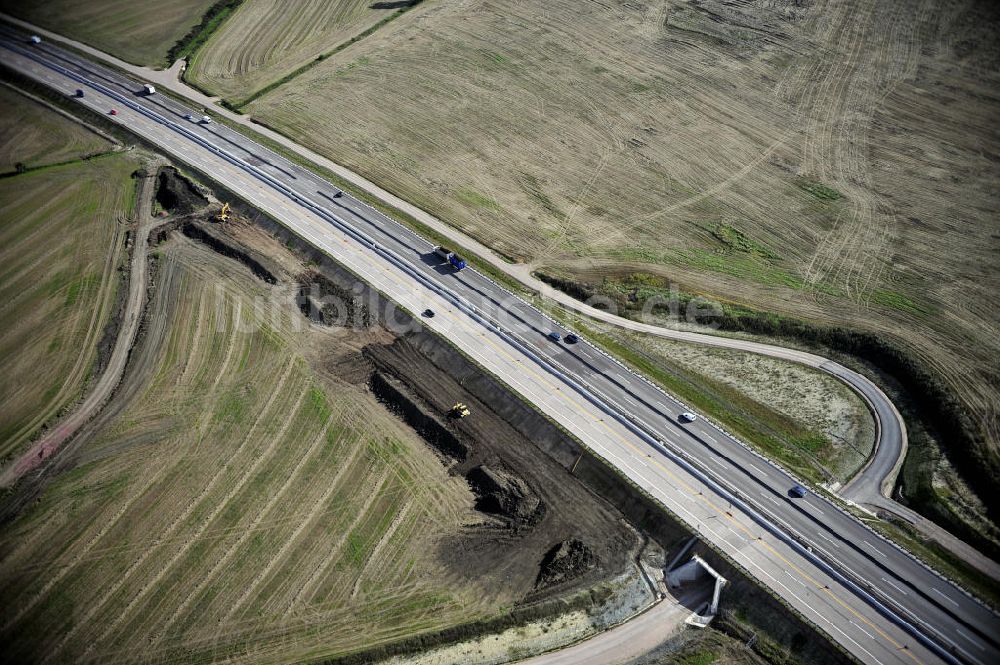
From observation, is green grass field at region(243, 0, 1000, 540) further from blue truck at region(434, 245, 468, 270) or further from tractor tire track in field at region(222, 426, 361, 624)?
tractor tire track in field at region(222, 426, 361, 624)

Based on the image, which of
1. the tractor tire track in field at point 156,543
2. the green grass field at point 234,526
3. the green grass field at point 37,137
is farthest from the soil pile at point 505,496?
the green grass field at point 37,137

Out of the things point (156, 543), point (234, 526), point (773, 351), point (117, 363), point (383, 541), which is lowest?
point (156, 543)

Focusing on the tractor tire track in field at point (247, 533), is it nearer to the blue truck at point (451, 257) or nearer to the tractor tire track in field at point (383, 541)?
the tractor tire track in field at point (383, 541)

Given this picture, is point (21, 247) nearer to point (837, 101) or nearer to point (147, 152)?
point (147, 152)

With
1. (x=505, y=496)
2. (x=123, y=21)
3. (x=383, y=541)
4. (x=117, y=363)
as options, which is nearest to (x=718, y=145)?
(x=505, y=496)

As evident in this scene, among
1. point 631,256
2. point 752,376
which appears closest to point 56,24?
point 631,256

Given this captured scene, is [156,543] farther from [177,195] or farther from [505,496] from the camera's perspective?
[177,195]
